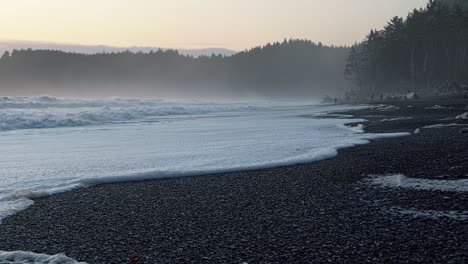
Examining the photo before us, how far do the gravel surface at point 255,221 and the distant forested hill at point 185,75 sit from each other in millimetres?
155241

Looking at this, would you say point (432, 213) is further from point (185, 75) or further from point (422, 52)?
point (185, 75)

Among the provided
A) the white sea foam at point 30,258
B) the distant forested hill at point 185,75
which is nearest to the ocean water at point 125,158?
the white sea foam at point 30,258

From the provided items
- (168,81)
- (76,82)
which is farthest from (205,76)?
(76,82)

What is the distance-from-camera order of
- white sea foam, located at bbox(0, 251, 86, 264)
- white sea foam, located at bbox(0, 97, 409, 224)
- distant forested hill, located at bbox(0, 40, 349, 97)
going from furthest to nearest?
1. distant forested hill, located at bbox(0, 40, 349, 97)
2. white sea foam, located at bbox(0, 97, 409, 224)
3. white sea foam, located at bbox(0, 251, 86, 264)

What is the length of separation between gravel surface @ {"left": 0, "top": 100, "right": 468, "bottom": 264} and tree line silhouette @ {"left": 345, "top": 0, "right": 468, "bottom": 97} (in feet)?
178

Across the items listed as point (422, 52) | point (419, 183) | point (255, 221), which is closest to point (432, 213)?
point (419, 183)

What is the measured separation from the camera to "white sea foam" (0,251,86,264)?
4188mm

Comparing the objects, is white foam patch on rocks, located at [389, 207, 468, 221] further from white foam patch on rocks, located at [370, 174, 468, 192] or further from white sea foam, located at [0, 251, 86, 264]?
white sea foam, located at [0, 251, 86, 264]

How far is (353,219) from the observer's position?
531 cm

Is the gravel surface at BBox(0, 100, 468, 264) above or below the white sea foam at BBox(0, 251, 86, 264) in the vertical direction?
below

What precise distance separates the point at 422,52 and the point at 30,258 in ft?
235

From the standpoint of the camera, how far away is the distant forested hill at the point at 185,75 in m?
172

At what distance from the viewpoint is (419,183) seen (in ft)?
23.4

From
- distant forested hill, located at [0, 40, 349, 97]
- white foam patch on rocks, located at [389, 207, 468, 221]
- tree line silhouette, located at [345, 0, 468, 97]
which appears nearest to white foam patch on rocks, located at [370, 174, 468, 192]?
white foam patch on rocks, located at [389, 207, 468, 221]
